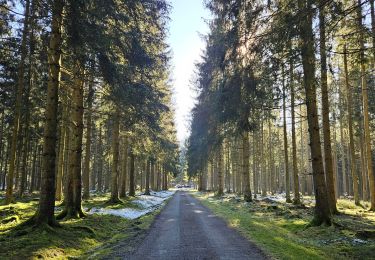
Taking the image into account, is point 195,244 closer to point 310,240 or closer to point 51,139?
point 310,240

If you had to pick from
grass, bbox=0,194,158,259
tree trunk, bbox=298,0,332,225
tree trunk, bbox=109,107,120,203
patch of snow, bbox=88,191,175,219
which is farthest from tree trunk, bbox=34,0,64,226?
tree trunk, bbox=109,107,120,203

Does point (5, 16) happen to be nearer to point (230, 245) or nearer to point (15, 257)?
point (15, 257)

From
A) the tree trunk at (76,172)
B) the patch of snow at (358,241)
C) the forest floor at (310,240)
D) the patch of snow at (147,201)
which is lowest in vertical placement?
the patch of snow at (147,201)

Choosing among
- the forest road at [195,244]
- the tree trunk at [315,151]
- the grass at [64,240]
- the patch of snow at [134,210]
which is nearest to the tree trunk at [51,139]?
the grass at [64,240]

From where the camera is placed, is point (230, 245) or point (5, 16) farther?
point (5, 16)

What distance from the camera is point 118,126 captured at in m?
23.6

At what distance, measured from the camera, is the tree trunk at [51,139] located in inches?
395

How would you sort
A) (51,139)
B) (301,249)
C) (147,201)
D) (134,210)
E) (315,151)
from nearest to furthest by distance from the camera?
1. (301,249)
2. (51,139)
3. (315,151)
4. (134,210)
5. (147,201)

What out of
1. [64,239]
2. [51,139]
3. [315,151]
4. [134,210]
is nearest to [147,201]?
[134,210]

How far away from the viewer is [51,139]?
10414 mm

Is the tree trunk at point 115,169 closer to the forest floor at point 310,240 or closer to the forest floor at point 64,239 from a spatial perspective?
the forest floor at point 64,239

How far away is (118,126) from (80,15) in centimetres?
1430

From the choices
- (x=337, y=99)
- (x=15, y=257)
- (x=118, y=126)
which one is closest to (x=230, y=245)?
(x=15, y=257)

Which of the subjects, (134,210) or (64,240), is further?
(134,210)
